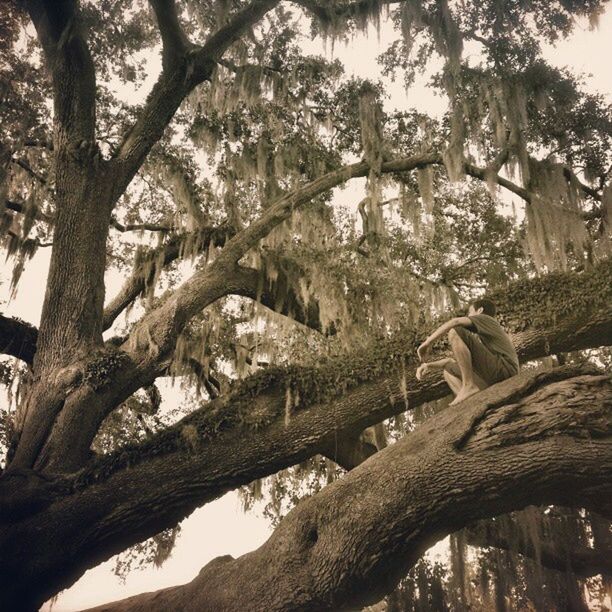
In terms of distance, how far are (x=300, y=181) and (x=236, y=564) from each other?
18.7ft

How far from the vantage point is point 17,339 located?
238 inches

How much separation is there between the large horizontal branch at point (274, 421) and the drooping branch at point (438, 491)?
927mm

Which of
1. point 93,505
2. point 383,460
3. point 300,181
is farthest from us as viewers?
point 300,181

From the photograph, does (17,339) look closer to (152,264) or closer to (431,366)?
(152,264)

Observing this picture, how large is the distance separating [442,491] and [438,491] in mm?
27

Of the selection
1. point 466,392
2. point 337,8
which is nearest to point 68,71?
point 337,8

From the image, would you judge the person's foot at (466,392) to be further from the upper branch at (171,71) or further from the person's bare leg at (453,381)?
the upper branch at (171,71)

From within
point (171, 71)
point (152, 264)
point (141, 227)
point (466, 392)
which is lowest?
point (466, 392)

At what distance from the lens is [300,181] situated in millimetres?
8188

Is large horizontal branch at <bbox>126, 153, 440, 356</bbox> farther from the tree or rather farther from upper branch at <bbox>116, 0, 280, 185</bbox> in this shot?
upper branch at <bbox>116, 0, 280, 185</bbox>

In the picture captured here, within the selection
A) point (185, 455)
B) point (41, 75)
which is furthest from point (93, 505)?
point (41, 75)

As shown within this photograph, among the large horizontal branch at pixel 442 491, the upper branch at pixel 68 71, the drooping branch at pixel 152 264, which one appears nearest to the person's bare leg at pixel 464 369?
the large horizontal branch at pixel 442 491

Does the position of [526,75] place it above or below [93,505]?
above

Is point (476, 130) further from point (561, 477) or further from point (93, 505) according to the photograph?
point (93, 505)
